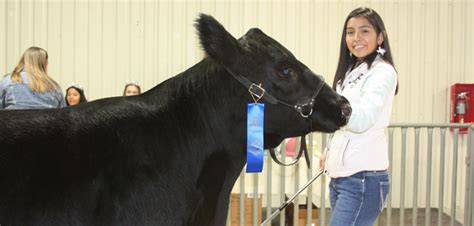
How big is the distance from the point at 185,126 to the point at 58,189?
19.8 inches

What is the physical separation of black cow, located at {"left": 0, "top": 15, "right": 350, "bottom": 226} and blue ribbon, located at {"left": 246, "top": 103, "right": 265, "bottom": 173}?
40 millimetres

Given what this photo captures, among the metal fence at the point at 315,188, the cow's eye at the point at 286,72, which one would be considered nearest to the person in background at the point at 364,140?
the cow's eye at the point at 286,72

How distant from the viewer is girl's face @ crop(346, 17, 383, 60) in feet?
7.43

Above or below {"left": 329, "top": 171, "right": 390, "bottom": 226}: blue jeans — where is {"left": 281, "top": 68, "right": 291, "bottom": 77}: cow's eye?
above

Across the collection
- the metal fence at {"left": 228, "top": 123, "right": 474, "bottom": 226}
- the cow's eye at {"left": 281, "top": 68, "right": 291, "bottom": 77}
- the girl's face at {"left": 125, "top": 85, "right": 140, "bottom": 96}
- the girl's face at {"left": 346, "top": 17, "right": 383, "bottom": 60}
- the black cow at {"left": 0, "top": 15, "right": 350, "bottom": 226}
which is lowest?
the metal fence at {"left": 228, "top": 123, "right": 474, "bottom": 226}

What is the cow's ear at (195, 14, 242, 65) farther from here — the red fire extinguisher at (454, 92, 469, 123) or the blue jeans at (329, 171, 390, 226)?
the red fire extinguisher at (454, 92, 469, 123)

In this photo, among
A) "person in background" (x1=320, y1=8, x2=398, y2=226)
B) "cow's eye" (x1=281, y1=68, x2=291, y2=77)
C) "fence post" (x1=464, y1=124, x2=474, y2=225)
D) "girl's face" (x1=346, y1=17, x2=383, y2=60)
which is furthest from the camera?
"fence post" (x1=464, y1=124, x2=474, y2=225)

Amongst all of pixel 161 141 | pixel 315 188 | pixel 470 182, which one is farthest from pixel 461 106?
pixel 161 141

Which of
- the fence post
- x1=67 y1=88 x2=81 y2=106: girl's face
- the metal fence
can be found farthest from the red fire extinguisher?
x1=67 y1=88 x2=81 y2=106: girl's face

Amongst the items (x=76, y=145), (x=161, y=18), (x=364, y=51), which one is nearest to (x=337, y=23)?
(x=161, y=18)

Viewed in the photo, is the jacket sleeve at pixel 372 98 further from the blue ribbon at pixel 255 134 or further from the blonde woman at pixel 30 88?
the blonde woman at pixel 30 88

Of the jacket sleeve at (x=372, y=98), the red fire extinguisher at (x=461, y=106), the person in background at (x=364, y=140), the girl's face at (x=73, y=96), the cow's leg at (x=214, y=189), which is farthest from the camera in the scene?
the red fire extinguisher at (x=461, y=106)

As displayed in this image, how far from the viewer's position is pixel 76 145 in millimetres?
1519

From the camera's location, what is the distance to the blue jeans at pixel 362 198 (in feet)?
7.23
